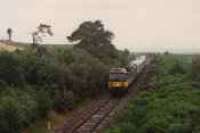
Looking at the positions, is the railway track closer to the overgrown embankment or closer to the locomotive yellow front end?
the locomotive yellow front end

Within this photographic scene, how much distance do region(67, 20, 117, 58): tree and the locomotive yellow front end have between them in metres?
17.4

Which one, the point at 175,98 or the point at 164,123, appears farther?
the point at 175,98

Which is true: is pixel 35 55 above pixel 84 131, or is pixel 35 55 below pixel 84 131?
above

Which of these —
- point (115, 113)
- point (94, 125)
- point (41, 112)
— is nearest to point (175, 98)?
point (115, 113)

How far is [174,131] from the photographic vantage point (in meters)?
30.8

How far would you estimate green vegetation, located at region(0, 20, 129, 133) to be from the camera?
116ft

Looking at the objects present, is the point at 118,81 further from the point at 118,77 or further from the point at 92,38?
the point at 92,38

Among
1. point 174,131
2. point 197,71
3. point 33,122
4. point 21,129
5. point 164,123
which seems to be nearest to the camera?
point 174,131

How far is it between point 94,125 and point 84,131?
219 cm

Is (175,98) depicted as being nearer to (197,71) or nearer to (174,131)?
(174,131)

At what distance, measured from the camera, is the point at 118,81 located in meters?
54.8

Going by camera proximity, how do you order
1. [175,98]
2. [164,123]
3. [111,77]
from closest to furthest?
[164,123] → [175,98] → [111,77]

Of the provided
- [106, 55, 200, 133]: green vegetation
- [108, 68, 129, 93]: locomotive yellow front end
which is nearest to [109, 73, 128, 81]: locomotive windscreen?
[108, 68, 129, 93]: locomotive yellow front end

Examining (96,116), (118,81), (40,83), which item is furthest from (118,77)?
(96,116)
